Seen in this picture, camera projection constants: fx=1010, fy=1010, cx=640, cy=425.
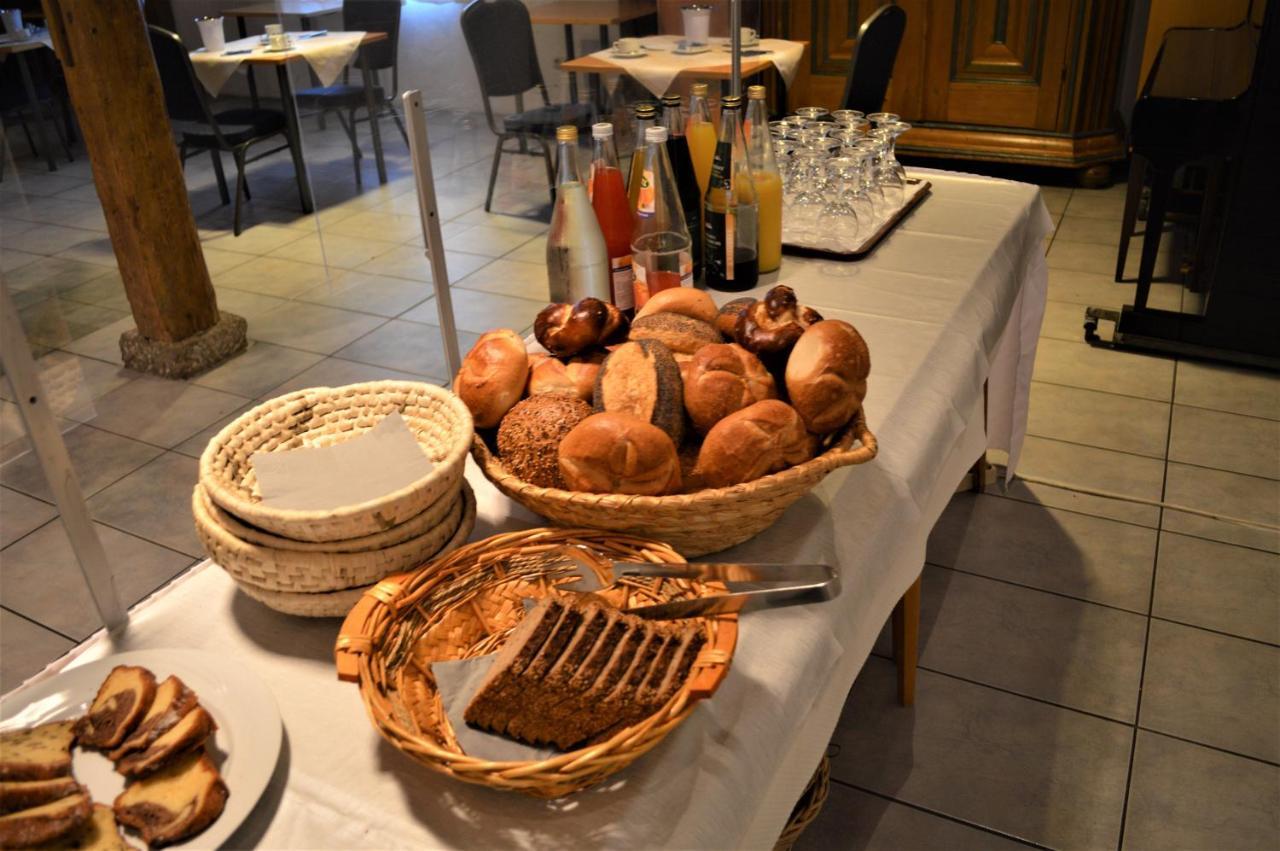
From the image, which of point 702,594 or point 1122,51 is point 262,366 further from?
point 1122,51

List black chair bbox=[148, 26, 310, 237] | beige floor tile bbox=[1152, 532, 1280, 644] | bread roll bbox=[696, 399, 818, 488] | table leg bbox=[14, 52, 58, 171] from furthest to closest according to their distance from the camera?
black chair bbox=[148, 26, 310, 237]
table leg bbox=[14, 52, 58, 171]
beige floor tile bbox=[1152, 532, 1280, 644]
bread roll bbox=[696, 399, 818, 488]

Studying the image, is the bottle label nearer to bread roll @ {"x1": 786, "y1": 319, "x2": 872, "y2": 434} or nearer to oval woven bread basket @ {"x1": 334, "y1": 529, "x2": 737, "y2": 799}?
bread roll @ {"x1": 786, "y1": 319, "x2": 872, "y2": 434}

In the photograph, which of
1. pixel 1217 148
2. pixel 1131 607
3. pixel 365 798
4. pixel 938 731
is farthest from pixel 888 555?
pixel 1217 148

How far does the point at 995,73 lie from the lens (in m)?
4.06

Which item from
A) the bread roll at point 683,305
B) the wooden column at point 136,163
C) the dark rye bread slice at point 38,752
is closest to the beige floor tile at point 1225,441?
the bread roll at point 683,305

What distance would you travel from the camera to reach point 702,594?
2.61 feet

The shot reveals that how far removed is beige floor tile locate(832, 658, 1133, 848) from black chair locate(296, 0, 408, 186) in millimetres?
1879

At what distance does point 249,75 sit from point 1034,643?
3.53m

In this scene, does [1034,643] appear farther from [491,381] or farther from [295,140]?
[295,140]

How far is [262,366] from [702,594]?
106 inches

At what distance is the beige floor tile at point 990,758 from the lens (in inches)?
58.5

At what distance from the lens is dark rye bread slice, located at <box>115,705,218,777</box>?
68 cm

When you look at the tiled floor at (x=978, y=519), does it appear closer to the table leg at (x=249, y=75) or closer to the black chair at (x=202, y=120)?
the black chair at (x=202, y=120)

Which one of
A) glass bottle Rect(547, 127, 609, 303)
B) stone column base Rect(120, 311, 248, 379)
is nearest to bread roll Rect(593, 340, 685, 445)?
glass bottle Rect(547, 127, 609, 303)
